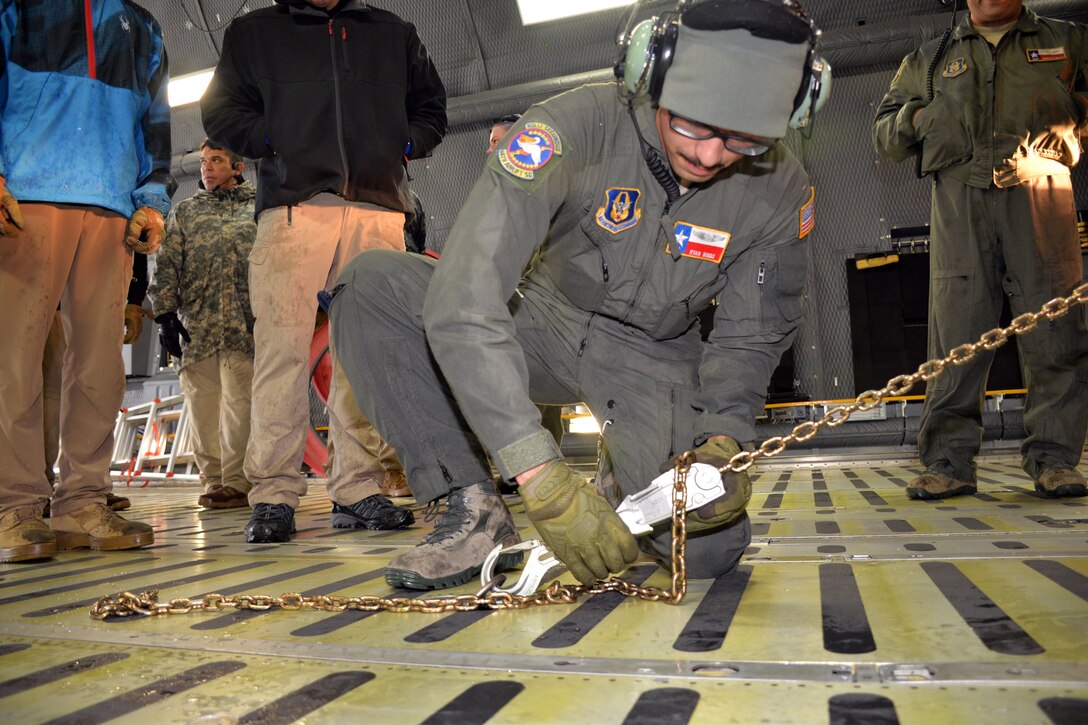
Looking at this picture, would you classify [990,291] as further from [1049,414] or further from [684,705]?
[684,705]

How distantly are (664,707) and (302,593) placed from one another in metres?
0.87

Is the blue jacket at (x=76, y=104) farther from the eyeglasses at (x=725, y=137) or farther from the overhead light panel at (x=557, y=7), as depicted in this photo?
the overhead light panel at (x=557, y=7)

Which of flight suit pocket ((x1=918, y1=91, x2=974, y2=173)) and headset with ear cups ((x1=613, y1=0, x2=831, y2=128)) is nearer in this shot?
headset with ear cups ((x1=613, y1=0, x2=831, y2=128))

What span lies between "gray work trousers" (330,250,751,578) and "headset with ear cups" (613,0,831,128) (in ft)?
1.71

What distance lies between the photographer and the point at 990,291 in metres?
2.74

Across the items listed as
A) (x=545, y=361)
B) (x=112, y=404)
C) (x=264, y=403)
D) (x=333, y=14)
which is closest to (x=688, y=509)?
(x=545, y=361)

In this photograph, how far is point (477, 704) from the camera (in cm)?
86

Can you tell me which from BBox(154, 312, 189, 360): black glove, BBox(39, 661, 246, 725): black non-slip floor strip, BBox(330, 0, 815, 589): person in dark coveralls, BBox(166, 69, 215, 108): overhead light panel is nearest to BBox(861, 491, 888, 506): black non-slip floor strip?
BBox(330, 0, 815, 589): person in dark coveralls

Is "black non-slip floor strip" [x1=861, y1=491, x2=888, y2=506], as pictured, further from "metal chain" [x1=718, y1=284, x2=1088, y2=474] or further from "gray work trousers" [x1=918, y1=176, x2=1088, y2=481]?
"metal chain" [x1=718, y1=284, x2=1088, y2=474]

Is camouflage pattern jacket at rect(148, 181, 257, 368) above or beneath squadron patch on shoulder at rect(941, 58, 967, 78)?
beneath

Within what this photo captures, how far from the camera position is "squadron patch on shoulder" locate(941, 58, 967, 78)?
110 inches

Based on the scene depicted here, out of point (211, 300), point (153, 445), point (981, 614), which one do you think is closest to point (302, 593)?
point (981, 614)

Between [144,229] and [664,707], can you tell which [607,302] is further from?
[144,229]

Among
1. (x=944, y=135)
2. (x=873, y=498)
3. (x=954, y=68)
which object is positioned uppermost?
(x=954, y=68)
